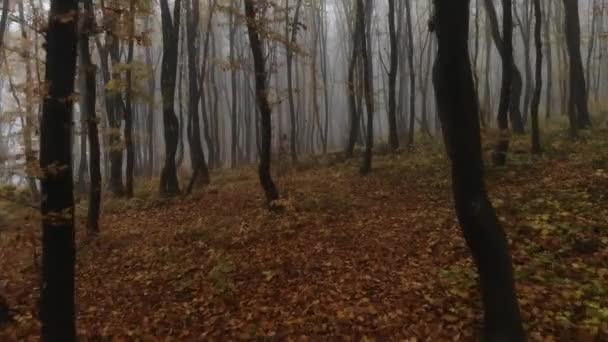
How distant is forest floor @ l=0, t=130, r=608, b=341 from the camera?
19.5 ft

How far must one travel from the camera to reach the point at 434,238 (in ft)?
27.4

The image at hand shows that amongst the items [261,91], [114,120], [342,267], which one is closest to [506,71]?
[261,91]

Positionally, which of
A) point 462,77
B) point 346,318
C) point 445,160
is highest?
point 462,77

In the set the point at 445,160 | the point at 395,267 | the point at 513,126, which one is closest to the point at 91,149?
the point at 395,267

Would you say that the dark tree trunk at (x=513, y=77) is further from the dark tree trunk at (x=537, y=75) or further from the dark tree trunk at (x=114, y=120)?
the dark tree trunk at (x=114, y=120)

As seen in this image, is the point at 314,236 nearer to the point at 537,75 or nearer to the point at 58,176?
the point at 58,176

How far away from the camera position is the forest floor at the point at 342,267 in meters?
5.96

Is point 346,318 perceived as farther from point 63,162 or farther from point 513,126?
point 513,126

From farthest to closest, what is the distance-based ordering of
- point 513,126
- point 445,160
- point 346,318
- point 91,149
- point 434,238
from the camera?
point 513,126 < point 445,160 < point 91,149 < point 434,238 < point 346,318

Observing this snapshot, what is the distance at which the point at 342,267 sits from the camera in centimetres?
780

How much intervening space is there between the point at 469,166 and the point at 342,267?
3.69m

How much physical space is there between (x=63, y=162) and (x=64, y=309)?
172 centimetres

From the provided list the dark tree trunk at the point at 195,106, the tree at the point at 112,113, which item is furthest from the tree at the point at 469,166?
the dark tree trunk at the point at 195,106

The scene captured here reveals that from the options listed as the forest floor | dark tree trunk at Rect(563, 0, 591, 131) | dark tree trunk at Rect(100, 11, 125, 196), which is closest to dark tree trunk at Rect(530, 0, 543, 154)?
the forest floor
